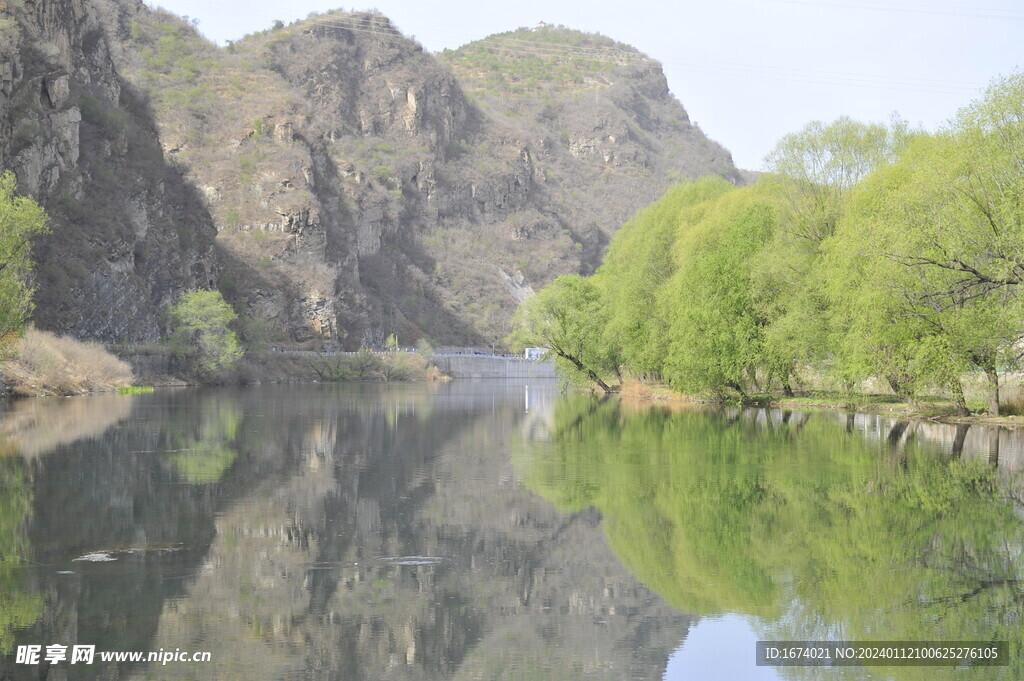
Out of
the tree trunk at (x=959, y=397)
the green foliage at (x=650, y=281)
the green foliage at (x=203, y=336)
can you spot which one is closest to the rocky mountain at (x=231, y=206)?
the green foliage at (x=203, y=336)

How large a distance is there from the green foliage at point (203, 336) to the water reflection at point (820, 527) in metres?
66.4

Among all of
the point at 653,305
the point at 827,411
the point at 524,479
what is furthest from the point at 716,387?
the point at 524,479

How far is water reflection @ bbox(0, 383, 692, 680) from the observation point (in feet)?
31.2

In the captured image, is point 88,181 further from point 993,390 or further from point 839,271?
point 993,390

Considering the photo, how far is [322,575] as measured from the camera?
12.5 m

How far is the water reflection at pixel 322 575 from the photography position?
9.50m

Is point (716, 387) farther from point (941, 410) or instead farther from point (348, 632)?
point (348, 632)

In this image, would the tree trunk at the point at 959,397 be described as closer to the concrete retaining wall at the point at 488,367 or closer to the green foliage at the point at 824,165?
the green foliage at the point at 824,165

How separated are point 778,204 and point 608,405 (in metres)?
13.6

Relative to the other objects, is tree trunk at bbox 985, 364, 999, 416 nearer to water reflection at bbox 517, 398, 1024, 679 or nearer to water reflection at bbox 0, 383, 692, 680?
water reflection at bbox 517, 398, 1024, 679

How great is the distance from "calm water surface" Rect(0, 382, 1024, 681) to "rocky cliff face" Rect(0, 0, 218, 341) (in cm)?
6174

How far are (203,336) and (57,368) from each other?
2904 cm

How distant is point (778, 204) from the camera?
169ft

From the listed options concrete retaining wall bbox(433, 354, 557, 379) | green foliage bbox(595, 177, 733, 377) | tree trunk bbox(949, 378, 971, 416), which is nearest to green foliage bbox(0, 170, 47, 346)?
green foliage bbox(595, 177, 733, 377)
